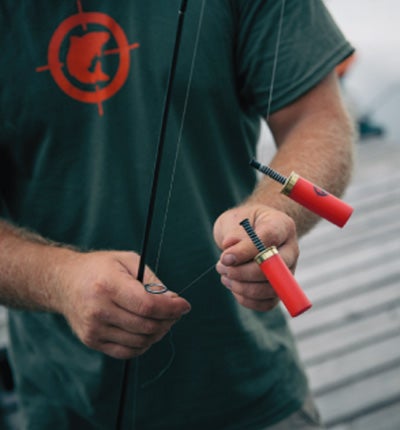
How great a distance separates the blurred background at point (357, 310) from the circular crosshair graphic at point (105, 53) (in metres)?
0.49

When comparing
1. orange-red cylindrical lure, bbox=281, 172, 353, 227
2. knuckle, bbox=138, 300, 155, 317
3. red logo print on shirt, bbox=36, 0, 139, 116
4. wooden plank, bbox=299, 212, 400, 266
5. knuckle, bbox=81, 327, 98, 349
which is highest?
red logo print on shirt, bbox=36, 0, 139, 116

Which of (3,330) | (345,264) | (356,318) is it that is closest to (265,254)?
(356,318)

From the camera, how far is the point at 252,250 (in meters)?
0.55

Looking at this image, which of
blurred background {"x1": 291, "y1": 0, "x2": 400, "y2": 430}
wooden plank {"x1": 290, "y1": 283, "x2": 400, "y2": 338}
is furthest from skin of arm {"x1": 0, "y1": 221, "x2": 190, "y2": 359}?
wooden plank {"x1": 290, "y1": 283, "x2": 400, "y2": 338}

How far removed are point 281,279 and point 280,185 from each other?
27cm

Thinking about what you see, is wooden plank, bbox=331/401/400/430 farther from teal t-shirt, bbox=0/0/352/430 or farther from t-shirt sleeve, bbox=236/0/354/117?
t-shirt sleeve, bbox=236/0/354/117

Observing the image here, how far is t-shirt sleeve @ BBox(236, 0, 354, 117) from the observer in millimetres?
786

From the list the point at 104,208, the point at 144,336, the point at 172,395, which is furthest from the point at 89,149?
the point at 172,395

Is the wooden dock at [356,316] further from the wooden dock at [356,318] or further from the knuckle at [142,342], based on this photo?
the knuckle at [142,342]

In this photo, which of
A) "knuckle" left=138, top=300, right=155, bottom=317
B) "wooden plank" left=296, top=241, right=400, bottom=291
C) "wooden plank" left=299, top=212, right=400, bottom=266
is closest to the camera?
"knuckle" left=138, top=300, right=155, bottom=317

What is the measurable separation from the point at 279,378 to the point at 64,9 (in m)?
0.67

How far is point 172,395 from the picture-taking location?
2.85 feet

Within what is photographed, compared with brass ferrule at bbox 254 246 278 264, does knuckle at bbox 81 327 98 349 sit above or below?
below

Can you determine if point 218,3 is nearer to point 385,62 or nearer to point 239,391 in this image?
point 239,391
